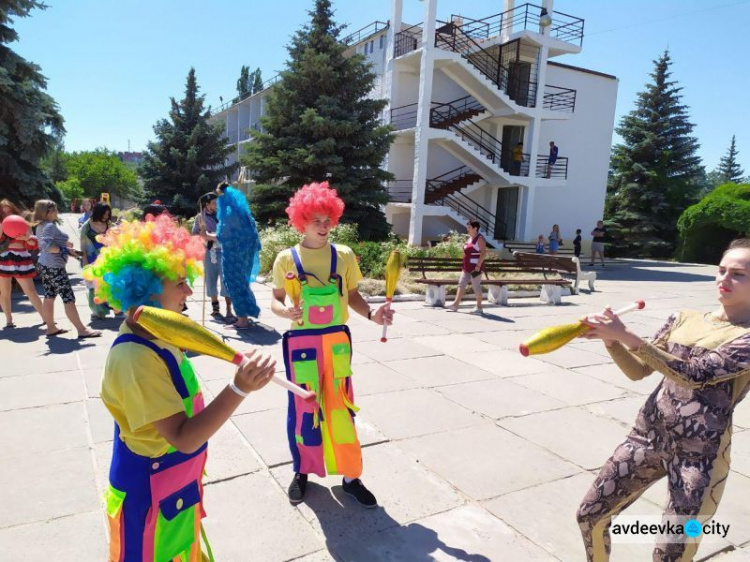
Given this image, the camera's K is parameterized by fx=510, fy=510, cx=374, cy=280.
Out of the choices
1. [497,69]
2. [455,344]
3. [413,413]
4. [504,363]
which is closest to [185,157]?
[497,69]

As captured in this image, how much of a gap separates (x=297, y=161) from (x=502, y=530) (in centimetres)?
1514

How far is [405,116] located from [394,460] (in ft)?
65.2

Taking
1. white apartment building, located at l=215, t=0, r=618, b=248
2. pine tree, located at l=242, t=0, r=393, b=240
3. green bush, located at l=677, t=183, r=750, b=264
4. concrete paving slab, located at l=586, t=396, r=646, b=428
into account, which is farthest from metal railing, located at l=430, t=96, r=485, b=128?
concrete paving slab, located at l=586, t=396, r=646, b=428

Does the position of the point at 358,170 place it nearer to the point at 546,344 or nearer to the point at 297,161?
the point at 297,161

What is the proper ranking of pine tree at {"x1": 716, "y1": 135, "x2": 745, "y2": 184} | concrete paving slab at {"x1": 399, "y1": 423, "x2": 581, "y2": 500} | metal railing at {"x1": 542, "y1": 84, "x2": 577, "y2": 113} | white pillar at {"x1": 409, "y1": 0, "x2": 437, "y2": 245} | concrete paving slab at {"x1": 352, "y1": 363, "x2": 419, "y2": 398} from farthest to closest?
pine tree at {"x1": 716, "y1": 135, "x2": 745, "y2": 184}
metal railing at {"x1": 542, "y1": 84, "x2": 577, "y2": 113}
white pillar at {"x1": 409, "y1": 0, "x2": 437, "y2": 245}
concrete paving slab at {"x1": 352, "y1": 363, "x2": 419, "y2": 398}
concrete paving slab at {"x1": 399, "y1": 423, "x2": 581, "y2": 500}

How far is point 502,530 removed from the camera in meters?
2.99

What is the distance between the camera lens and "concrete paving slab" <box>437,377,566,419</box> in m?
4.86

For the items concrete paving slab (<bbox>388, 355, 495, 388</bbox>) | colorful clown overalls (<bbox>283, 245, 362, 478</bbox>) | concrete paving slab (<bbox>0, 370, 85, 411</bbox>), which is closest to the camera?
colorful clown overalls (<bbox>283, 245, 362, 478</bbox>)

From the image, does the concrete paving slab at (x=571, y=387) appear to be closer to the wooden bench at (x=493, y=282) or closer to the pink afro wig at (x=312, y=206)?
the pink afro wig at (x=312, y=206)

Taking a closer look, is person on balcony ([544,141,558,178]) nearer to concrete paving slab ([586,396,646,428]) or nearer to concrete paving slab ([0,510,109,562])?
concrete paving slab ([586,396,646,428])

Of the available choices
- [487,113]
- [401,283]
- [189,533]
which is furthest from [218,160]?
[189,533]

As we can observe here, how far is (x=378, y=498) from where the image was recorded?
328 centimetres

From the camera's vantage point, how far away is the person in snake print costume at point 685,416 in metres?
1.98

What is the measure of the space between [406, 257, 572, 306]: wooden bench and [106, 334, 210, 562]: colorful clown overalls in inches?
326
